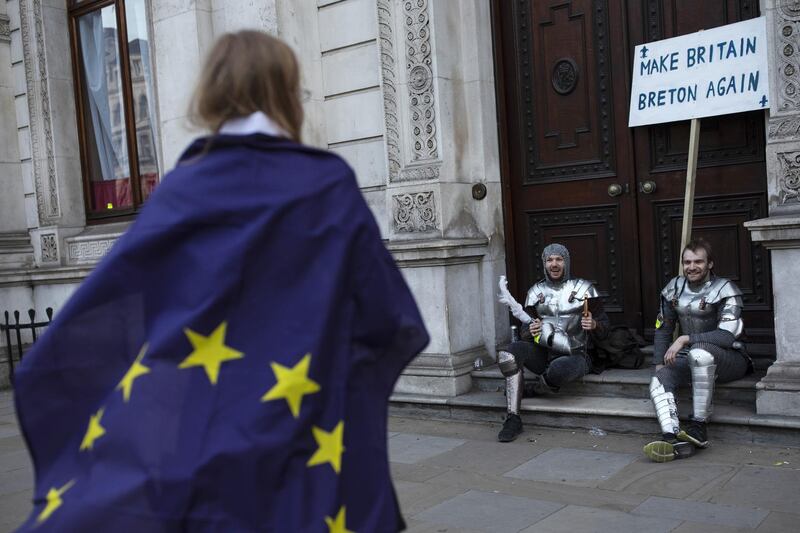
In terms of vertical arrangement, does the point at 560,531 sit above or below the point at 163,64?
below

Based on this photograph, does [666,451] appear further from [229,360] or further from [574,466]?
[229,360]

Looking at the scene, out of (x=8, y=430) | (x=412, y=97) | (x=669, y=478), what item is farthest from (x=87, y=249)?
(x=669, y=478)

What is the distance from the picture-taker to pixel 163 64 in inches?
393

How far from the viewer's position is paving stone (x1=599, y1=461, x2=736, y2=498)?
211 inches

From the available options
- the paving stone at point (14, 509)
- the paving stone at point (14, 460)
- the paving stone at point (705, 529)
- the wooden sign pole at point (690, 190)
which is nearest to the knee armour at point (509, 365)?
the wooden sign pole at point (690, 190)

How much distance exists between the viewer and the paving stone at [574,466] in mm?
5762

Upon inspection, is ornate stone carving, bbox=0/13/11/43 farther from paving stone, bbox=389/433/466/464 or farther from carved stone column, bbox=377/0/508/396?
paving stone, bbox=389/433/466/464

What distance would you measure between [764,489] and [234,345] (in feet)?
13.1

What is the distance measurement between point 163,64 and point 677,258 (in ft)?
19.5

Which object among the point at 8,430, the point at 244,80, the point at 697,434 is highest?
the point at 244,80

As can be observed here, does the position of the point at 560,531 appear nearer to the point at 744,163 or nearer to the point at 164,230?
the point at 164,230

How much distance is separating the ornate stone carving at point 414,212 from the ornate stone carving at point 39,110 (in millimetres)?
5798

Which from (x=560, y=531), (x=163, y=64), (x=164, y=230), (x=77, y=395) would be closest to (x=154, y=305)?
(x=164, y=230)

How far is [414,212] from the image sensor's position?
8.06 meters
